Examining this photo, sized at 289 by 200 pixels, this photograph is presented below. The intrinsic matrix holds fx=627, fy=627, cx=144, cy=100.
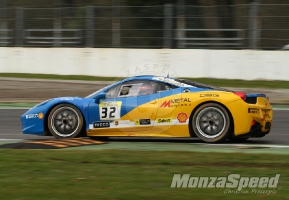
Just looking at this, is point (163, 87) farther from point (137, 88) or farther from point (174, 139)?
point (174, 139)

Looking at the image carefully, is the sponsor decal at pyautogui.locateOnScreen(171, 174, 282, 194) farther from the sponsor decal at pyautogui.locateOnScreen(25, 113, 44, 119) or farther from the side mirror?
the sponsor decal at pyautogui.locateOnScreen(25, 113, 44, 119)

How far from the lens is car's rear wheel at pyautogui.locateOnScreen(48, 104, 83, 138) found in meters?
11.3

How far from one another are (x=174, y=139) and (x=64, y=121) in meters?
2.08

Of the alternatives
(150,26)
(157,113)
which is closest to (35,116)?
(157,113)

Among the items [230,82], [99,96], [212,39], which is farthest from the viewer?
[212,39]

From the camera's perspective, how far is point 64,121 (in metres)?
11.4

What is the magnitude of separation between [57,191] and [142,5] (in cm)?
2008

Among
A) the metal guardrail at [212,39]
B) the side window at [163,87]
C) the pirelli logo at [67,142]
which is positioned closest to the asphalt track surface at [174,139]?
the pirelli logo at [67,142]

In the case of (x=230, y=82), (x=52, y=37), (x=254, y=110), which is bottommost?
(x=230, y=82)

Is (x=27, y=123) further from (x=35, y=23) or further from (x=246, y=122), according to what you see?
(x=35, y=23)

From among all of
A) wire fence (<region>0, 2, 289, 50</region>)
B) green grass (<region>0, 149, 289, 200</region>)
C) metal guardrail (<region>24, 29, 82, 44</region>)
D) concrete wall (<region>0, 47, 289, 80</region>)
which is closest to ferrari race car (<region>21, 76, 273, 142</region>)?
green grass (<region>0, 149, 289, 200</region>)

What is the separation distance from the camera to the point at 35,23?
27906 millimetres

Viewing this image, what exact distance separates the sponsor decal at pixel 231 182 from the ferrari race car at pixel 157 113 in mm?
2958

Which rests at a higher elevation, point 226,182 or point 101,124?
point 101,124
